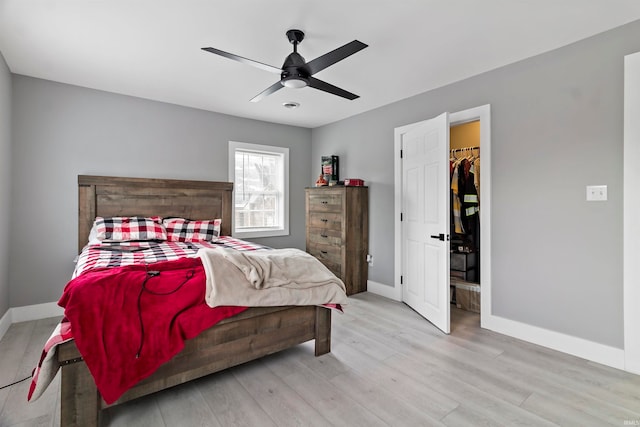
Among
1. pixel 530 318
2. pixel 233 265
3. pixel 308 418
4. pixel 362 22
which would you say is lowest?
pixel 308 418

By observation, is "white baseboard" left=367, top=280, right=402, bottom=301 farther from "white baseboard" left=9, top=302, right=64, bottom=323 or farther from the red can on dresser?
"white baseboard" left=9, top=302, right=64, bottom=323

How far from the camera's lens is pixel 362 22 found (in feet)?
7.36

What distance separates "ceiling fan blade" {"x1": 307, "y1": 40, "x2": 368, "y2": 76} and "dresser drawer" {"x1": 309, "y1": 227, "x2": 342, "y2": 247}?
7.64 ft

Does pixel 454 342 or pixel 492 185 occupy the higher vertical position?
pixel 492 185

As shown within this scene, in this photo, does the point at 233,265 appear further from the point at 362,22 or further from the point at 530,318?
the point at 530,318

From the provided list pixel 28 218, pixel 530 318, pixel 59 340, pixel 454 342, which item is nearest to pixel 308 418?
pixel 59 340

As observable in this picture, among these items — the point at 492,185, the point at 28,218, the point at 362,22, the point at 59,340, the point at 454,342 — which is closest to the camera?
the point at 59,340

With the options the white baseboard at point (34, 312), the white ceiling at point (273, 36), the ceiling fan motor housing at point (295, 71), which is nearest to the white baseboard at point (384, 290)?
the white ceiling at point (273, 36)

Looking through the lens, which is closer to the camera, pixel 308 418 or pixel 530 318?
pixel 308 418

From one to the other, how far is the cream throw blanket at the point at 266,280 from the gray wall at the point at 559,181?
1702mm

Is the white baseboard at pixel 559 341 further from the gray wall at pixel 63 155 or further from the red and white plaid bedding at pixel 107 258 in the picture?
the gray wall at pixel 63 155

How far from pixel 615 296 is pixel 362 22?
2.69 m

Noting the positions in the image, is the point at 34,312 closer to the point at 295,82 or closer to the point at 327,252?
the point at 327,252

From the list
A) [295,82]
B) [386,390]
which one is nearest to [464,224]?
[386,390]
